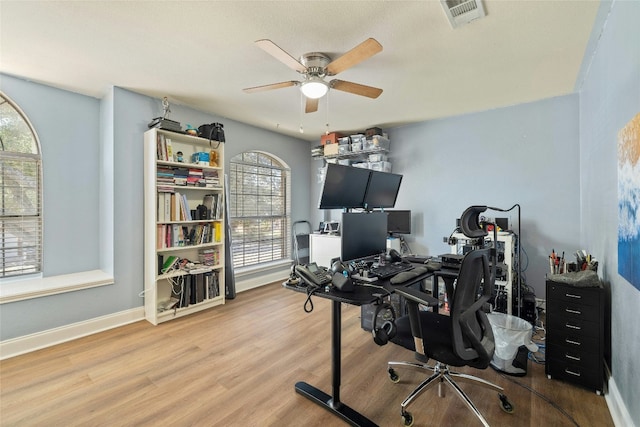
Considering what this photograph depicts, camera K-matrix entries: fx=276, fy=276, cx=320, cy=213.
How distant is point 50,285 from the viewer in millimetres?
2670

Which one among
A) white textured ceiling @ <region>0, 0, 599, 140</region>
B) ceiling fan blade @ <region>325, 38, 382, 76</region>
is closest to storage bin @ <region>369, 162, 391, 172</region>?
white textured ceiling @ <region>0, 0, 599, 140</region>

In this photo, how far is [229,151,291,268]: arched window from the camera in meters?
4.38

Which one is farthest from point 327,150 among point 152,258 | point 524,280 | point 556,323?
point 556,323

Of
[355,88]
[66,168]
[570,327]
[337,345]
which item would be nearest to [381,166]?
[355,88]

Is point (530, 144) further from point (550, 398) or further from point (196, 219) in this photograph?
point (196, 219)

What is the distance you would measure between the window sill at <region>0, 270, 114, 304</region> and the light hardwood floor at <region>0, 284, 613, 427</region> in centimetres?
51

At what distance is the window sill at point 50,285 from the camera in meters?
2.46

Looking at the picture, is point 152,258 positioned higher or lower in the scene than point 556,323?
higher

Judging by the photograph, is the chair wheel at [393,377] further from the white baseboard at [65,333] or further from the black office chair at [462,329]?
the white baseboard at [65,333]

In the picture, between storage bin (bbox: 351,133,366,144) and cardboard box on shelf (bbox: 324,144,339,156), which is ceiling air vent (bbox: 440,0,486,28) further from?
cardboard box on shelf (bbox: 324,144,339,156)

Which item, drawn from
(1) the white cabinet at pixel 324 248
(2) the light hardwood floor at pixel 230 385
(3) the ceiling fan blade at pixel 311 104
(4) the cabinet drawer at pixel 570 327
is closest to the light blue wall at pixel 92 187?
(2) the light hardwood floor at pixel 230 385

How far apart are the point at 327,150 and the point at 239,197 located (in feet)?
5.46

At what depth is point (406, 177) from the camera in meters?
4.40

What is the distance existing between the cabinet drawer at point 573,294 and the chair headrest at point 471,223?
0.83 m
